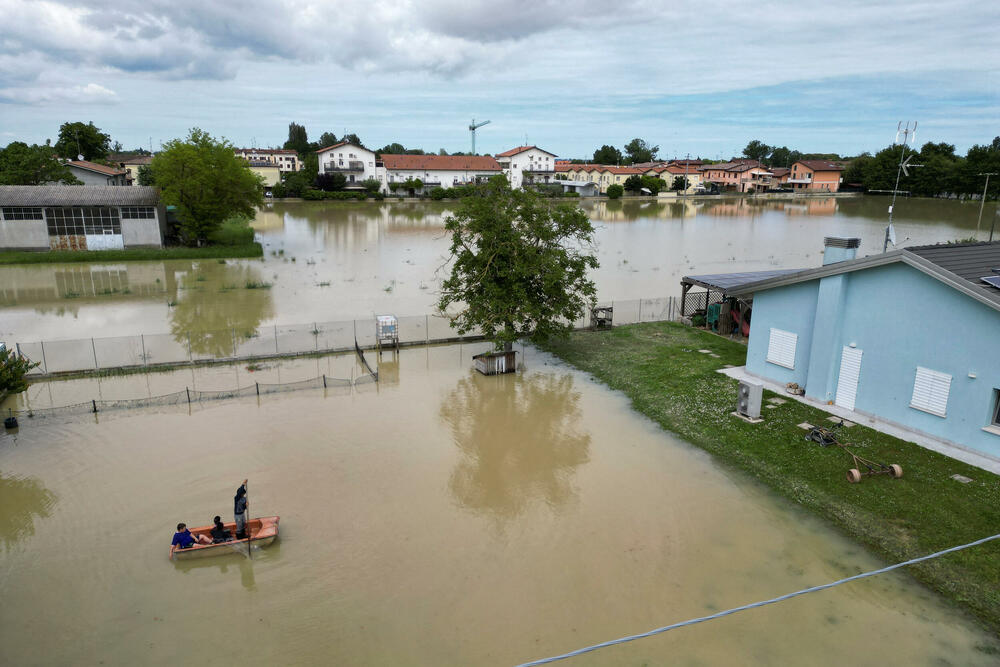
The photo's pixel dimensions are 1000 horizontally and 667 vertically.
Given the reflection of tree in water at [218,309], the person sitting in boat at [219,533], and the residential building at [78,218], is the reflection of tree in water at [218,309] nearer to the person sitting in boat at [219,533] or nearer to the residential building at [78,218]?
the residential building at [78,218]

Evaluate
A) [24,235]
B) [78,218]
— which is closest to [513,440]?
[78,218]

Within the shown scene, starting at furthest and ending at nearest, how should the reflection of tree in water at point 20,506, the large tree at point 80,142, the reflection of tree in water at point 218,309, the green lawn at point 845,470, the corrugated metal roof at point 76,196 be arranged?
the large tree at point 80,142, the corrugated metal roof at point 76,196, the reflection of tree in water at point 218,309, the reflection of tree in water at point 20,506, the green lawn at point 845,470

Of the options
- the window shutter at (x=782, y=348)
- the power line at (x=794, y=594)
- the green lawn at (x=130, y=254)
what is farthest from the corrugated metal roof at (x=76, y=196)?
the power line at (x=794, y=594)

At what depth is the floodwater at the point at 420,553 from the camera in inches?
385

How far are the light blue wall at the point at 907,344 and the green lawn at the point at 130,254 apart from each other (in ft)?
134

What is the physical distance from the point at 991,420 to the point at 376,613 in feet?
49.3

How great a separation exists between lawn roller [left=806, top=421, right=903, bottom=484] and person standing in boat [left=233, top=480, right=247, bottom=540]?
13594 mm

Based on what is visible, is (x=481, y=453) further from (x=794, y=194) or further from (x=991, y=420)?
(x=794, y=194)

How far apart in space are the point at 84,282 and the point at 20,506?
97.8 ft

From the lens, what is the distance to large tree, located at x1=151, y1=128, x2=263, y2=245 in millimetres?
46250

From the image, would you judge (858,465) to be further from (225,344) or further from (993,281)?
(225,344)

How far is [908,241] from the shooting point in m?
55.4

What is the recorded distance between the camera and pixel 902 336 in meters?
16.1

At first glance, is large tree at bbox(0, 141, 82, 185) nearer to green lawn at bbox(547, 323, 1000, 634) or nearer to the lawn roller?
green lawn at bbox(547, 323, 1000, 634)
